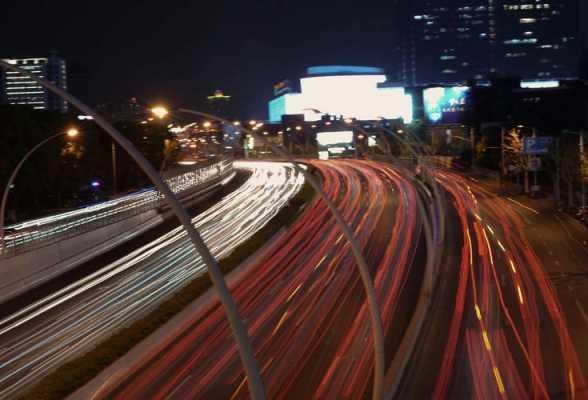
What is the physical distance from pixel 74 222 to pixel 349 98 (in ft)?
423

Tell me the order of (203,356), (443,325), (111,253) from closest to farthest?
1. (203,356)
2. (443,325)
3. (111,253)

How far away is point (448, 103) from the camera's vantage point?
316 feet

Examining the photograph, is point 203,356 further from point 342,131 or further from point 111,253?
point 342,131

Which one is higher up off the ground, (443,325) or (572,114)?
(572,114)

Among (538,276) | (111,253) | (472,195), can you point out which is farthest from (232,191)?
(538,276)

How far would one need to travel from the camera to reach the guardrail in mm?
30047

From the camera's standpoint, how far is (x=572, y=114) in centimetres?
10825

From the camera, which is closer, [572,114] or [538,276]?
[538,276]

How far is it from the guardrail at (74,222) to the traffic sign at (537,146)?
25742mm

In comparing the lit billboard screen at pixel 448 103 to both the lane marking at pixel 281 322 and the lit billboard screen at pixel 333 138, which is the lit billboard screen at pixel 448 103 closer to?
the lit billboard screen at pixel 333 138

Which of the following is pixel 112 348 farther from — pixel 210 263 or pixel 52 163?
pixel 52 163

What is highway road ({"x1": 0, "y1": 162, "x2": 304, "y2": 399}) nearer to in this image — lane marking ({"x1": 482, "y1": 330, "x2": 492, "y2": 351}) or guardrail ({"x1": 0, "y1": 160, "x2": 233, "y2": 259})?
guardrail ({"x1": 0, "y1": 160, "x2": 233, "y2": 259})

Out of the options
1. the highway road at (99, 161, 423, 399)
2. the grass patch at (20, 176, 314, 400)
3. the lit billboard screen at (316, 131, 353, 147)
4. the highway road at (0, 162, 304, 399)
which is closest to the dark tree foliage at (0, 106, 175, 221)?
the highway road at (0, 162, 304, 399)

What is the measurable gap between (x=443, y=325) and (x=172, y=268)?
15151mm
